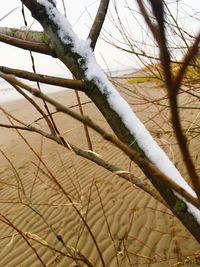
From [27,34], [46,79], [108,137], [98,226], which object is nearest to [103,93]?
[46,79]

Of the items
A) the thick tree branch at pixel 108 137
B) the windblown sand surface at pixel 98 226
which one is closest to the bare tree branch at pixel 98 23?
the thick tree branch at pixel 108 137

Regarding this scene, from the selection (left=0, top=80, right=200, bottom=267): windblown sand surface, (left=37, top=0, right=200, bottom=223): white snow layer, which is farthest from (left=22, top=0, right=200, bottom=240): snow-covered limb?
(left=0, top=80, right=200, bottom=267): windblown sand surface

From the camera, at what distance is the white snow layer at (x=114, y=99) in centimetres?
82

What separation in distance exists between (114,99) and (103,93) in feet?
0.09

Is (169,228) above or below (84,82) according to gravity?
above

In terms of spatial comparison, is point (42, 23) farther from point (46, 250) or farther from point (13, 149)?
point (13, 149)

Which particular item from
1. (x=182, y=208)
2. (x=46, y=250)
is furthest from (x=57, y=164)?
(x=182, y=208)

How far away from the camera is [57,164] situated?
856 cm

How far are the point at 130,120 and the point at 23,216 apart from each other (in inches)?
207

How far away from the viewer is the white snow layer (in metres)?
0.82

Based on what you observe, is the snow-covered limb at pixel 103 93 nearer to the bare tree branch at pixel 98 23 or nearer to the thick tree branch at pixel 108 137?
the bare tree branch at pixel 98 23

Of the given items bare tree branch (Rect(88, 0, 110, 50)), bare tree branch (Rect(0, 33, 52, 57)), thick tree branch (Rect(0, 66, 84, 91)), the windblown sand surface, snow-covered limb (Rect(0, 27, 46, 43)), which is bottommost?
thick tree branch (Rect(0, 66, 84, 91))

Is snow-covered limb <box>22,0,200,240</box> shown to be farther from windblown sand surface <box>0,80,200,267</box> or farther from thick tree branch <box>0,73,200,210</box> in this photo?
windblown sand surface <box>0,80,200,267</box>

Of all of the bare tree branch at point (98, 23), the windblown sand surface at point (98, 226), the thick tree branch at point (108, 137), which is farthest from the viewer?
the windblown sand surface at point (98, 226)
